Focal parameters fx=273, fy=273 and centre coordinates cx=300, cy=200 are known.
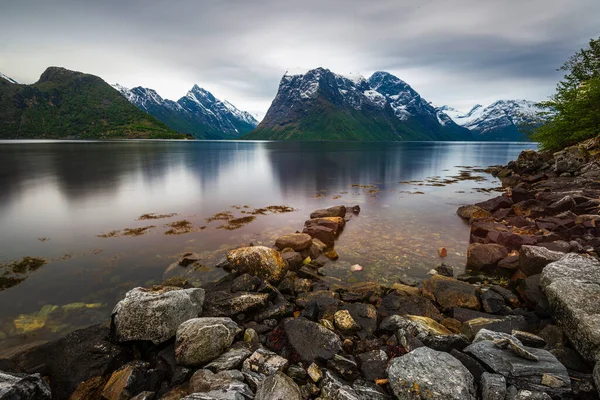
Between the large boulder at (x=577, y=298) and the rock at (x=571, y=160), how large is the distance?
40.4m

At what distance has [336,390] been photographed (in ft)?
20.9

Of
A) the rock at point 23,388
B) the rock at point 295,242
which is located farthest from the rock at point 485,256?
the rock at point 23,388

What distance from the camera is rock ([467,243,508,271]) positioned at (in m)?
15.0

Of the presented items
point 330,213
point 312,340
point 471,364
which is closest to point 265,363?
point 312,340

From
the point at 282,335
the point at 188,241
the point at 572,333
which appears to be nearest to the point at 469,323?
the point at 572,333

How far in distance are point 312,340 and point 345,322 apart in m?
1.72

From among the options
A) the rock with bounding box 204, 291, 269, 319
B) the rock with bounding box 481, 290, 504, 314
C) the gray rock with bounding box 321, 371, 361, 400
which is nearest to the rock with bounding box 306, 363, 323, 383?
the gray rock with bounding box 321, 371, 361, 400

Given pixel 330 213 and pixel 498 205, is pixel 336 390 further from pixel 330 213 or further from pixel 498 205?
pixel 498 205

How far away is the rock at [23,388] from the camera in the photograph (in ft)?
18.7

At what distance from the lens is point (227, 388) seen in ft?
21.1

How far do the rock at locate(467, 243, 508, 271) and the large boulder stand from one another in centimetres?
439

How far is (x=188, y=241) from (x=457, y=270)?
17.5 m

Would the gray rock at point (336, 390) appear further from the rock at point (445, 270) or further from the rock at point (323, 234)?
the rock at point (323, 234)

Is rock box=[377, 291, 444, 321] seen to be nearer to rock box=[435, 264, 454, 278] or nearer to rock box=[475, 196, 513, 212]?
rock box=[435, 264, 454, 278]
